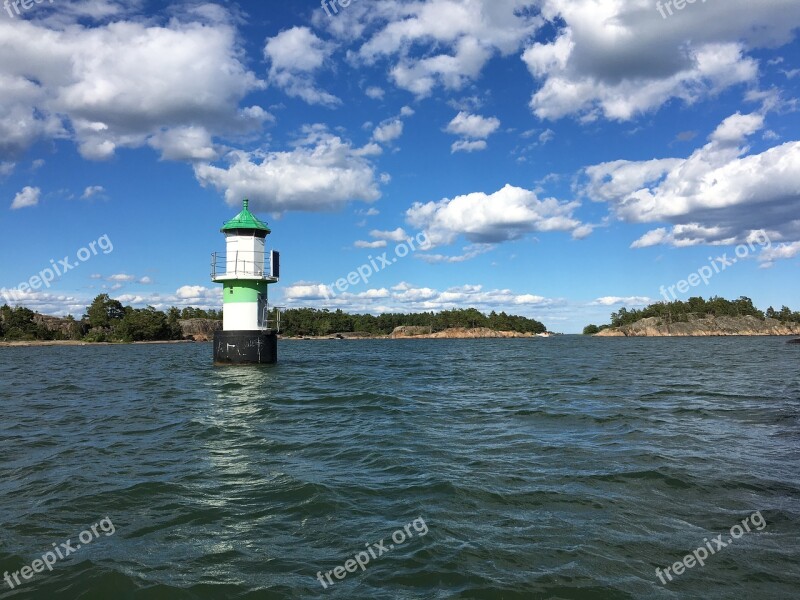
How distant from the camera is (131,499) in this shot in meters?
8.94

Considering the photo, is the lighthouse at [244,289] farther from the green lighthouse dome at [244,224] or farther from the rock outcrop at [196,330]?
the rock outcrop at [196,330]

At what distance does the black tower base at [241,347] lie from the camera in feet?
102

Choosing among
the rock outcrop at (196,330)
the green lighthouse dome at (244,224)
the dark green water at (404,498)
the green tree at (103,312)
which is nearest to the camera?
the dark green water at (404,498)

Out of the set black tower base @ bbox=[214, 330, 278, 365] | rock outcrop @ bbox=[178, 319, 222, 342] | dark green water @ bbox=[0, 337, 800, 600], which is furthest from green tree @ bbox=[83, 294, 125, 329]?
dark green water @ bbox=[0, 337, 800, 600]

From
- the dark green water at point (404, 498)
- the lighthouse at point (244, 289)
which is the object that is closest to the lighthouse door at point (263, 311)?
the lighthouse at point (244, 289)

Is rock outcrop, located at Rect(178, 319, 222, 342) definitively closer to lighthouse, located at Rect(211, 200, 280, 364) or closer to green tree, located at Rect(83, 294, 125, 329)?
green tree, located at Rect(83, 294, 125, 329)

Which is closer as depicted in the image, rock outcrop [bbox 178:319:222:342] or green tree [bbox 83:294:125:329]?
green tree [bbox 83:294:125:329]

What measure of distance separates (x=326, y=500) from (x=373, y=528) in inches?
57.6

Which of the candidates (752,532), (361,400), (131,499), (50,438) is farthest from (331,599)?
(361,400)

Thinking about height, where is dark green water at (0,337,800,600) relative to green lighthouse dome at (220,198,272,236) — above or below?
below

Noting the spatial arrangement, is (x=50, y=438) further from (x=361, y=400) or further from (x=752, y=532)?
(x=752, y=532)

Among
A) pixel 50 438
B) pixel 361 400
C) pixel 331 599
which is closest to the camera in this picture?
pixel 331 599

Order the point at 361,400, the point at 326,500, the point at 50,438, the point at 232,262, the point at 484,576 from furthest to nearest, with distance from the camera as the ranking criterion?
1. the point at 232,262
2. the point at 361,400
3. the point at 50,438
4. the point at 326,500
5. the point at 484,576

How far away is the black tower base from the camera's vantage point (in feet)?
Result: 102
